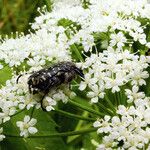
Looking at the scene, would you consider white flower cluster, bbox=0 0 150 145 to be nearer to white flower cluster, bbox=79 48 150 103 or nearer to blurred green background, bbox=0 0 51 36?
white flower cluster, bbox=79 48 150 103

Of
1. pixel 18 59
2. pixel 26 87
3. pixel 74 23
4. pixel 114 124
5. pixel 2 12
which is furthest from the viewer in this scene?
pixel 2 12

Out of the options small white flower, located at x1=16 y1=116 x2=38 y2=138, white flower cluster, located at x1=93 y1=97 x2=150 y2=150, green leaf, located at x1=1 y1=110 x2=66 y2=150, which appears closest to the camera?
white flower cluster, located at x1=93 y1=97 x2=150 y2=150

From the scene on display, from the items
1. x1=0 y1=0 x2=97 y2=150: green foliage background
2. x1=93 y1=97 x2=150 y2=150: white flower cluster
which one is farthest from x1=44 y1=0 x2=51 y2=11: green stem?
x1=93 y1=97 x2=150 y2=150: white flower cluster

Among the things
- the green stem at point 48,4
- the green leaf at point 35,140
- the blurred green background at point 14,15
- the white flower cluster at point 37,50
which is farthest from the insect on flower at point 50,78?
the blurred green background at point 14,15

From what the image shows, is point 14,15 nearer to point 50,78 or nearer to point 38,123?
point 38,123

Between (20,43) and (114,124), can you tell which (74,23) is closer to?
(20,43)

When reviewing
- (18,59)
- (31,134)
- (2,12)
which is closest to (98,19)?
(18,59)

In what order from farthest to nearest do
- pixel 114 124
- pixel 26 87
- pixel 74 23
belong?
pixel 74 23
pixel 26 87
pixel 114 124

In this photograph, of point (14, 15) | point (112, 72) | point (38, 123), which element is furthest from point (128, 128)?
point (14, 15)
